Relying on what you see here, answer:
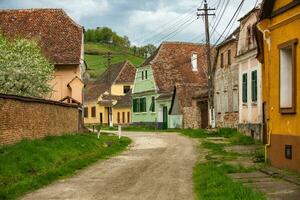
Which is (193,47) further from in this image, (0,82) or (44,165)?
(44,165)

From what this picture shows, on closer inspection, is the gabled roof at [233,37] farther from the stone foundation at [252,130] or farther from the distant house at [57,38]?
the distant house at [57,38]

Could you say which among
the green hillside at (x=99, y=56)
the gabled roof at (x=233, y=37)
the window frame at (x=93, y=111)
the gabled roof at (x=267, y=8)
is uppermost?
the green hillside at (x=99, y=56)

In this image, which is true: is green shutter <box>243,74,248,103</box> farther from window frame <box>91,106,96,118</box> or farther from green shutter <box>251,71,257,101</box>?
window frame <box>91,106,96,118</box>

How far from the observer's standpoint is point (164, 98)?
51969mm

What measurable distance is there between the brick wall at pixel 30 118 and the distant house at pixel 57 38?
1155 centimetres

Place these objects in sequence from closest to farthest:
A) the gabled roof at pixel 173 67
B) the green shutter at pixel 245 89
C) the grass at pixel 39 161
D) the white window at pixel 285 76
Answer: the grass at pixel 39 161 < the white window at pixel 285 76 < the green shutter at pixel 245 89 < the gabled roof at pixel 173 67

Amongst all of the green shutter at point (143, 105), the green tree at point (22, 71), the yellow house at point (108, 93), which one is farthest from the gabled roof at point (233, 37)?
the yellow house at point (108, 93)

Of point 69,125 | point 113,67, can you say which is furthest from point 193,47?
point 69,125

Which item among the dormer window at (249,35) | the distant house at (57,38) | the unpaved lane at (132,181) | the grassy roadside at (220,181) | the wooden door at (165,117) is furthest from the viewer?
the wooden door at (165,117)

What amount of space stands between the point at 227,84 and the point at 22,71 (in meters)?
15.8

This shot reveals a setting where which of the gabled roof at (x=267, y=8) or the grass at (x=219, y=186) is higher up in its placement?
the gabled roof at (x=267, y=8)

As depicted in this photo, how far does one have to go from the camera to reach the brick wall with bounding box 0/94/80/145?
53.0 ft

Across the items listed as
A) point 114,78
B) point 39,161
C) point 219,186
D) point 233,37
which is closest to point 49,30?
point 233,37

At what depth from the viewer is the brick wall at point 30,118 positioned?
53.0ft
